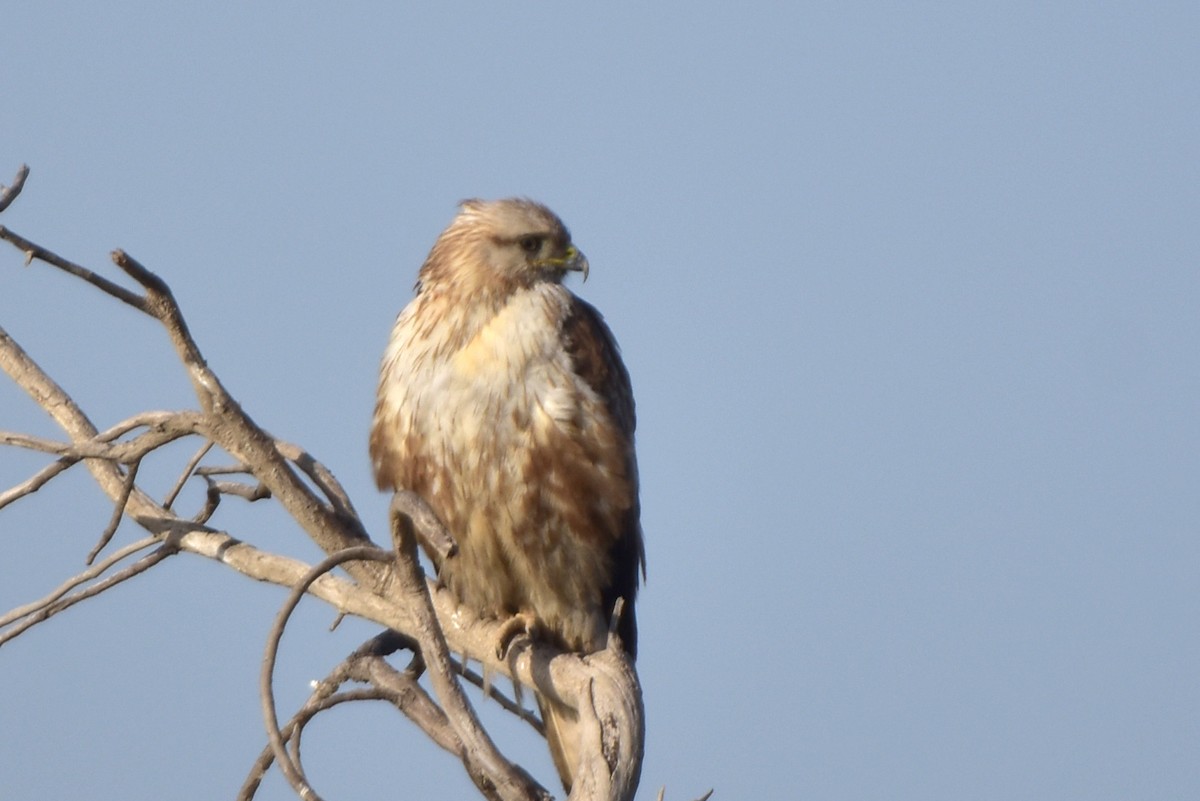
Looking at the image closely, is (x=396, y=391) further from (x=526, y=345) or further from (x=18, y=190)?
(x=18, y=190)

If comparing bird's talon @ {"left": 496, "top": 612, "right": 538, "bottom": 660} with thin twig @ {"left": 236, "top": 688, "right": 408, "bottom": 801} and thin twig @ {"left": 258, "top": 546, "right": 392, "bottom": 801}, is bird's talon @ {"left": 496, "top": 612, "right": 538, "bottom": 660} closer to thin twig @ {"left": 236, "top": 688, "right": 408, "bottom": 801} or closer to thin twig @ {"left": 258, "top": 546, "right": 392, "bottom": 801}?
thin twig @ {"left": 236, "top": 688, "right": 408, "bottom": 801}

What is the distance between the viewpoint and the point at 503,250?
527 cm

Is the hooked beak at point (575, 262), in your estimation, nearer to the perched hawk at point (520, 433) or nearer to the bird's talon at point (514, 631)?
the perched hawk at point (520, 433)

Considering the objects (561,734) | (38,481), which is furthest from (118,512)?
(561,734)

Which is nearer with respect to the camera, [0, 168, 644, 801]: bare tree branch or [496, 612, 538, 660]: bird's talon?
[0, 168, 644, 801]: bare tree branch

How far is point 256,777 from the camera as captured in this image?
3715 mm

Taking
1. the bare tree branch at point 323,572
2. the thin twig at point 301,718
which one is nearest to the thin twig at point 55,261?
the bare tree branch at point 323,572

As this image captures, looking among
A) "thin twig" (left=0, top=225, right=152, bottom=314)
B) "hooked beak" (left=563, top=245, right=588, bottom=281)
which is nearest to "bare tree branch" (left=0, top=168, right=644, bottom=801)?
"thin twig" (left=0, top=225, right=152, bottom=314)

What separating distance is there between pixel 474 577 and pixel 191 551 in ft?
3.03

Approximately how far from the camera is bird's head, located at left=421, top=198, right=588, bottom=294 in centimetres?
522

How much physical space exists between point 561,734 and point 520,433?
37.2 inches

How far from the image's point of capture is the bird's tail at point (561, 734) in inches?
195

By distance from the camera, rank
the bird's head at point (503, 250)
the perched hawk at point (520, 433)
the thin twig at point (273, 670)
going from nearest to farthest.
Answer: the thin twig at point (273, 670)
the perched hawk at point (520, 433)
the bird's head at point (503, 250)

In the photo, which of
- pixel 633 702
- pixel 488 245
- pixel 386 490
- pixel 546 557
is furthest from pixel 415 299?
pixel 633 702
